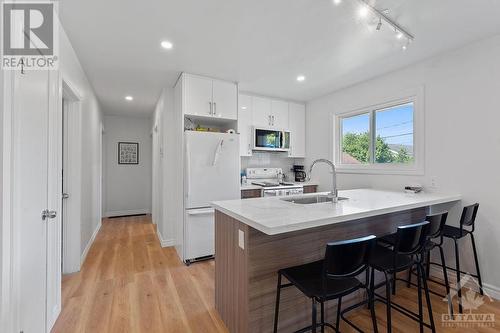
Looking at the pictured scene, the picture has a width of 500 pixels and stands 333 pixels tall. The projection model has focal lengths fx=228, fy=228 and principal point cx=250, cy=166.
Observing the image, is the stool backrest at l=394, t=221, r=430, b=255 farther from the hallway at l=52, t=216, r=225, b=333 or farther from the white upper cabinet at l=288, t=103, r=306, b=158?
the white upper cabinet at l=288, t=103, r=306, b=158

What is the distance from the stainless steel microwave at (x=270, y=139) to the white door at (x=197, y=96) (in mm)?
1056

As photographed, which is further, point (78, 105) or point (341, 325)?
point (78, 105)

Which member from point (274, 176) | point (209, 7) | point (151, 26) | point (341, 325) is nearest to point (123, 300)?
point (341, 325)

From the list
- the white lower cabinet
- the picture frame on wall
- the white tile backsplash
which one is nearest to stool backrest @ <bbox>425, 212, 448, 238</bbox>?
the white lower cabinet

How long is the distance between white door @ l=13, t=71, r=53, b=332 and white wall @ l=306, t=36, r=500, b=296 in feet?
12.2

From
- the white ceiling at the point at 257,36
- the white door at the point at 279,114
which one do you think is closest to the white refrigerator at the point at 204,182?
the white ceiling at the point at 257,36

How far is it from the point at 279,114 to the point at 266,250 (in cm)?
319

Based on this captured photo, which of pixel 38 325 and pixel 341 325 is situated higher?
pixel 38 325

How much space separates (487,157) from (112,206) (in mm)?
6808

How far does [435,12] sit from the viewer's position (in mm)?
1911

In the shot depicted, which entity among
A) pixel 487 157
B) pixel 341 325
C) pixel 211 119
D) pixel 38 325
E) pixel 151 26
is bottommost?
pixel 341 325

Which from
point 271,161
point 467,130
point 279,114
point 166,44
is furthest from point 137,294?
point 467,130

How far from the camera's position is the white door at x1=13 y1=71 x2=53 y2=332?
1.29 metres

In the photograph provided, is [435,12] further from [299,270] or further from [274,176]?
[274,176]
